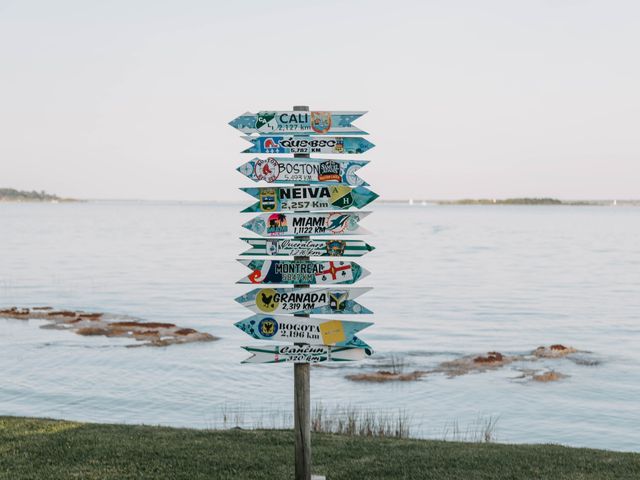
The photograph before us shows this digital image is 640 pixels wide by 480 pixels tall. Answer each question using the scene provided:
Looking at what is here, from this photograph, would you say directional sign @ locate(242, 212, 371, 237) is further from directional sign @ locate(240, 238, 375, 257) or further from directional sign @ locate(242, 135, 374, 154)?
directional sign @ locate(242, 135, 374, 154)

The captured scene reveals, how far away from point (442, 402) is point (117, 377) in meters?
9.83

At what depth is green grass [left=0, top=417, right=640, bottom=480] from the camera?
32.4ft

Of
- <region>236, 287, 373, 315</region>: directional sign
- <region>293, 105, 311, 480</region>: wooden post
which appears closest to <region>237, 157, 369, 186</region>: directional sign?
<region>293, 105, 311, 480</region>: wooden post

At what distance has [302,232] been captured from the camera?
9.02 m

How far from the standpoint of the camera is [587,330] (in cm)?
3775

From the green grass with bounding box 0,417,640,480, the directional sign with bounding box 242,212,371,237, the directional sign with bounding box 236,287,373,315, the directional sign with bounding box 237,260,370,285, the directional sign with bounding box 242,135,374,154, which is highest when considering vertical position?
the directional sign with bounding box 242,135,374,154

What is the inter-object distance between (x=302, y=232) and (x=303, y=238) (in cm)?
8

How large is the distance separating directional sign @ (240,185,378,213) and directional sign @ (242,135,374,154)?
0.41m

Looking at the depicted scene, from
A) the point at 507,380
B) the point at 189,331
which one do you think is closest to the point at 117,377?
the point at 189,331

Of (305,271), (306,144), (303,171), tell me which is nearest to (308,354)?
(305,271)

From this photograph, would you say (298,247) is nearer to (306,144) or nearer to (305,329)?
(305,329)

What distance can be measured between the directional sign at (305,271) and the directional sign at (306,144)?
120 centimetres

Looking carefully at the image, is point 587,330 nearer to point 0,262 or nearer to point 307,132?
point 307,132

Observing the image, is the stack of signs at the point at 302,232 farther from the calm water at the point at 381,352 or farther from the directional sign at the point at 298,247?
the calm water at the point at 381,352
